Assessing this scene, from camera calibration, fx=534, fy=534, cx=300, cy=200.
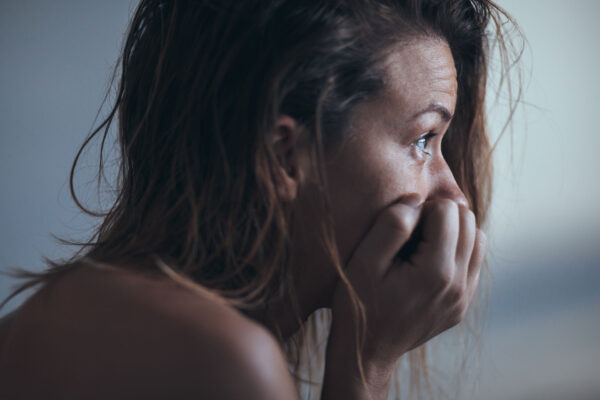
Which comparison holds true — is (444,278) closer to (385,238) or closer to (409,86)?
(385,238)

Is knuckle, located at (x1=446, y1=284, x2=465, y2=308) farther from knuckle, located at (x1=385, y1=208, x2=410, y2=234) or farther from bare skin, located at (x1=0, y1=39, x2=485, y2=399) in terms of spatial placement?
knuckle, located at (x1=385, y1=208, x2=410, y2=234)

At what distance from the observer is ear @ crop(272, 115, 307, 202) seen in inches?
26.8

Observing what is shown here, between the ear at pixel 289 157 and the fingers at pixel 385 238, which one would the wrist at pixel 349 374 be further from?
the ear at pixel 289 157

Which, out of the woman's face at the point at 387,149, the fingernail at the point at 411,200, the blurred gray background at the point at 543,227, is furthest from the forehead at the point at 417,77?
the blurred gray background at the point at 543,227

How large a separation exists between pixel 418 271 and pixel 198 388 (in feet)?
1.26

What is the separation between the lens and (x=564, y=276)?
4.18 feet

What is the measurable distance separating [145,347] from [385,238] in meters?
0.36

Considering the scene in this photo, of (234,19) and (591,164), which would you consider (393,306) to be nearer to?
(234,19)

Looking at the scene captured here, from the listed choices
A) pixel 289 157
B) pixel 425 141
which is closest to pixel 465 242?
A: pixel 425 141

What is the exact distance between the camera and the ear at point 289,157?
681mm

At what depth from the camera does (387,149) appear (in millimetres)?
735

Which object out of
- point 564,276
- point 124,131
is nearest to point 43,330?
point 124,131

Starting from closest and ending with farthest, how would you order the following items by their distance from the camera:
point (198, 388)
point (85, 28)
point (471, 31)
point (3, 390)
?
point (198, 388) → point (3, 390) → point (471, 31) → point (85, 28)

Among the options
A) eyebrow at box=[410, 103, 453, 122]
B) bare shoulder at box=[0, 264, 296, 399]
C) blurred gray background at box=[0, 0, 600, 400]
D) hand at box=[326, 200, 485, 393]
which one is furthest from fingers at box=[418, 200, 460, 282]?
blurred gray background at box=[0, 0, 600, 400]
